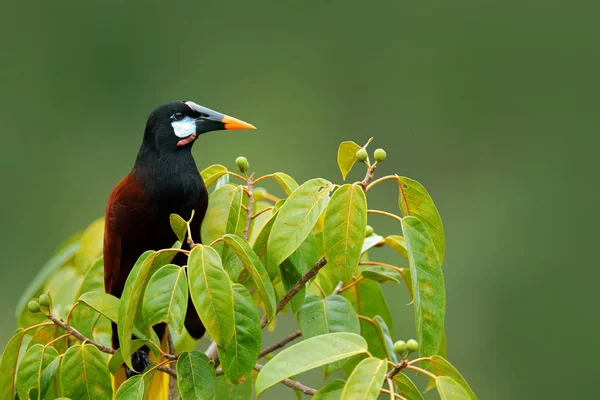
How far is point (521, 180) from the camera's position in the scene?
40.3 feet

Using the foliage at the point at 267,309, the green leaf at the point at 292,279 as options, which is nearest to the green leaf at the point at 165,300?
the foliage at the point at 267,309

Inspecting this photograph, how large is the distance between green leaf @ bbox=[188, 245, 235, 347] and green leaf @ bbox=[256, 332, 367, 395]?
0.55ft

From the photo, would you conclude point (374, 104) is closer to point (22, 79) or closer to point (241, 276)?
point (22, 79)

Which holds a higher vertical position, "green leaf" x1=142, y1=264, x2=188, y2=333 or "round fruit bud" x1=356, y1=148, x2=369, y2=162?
"round fruit bud" x1=356, y1=148, x2=369, y2=162

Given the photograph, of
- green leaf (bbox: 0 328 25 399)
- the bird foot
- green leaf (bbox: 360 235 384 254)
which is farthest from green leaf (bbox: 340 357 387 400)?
the bird foot

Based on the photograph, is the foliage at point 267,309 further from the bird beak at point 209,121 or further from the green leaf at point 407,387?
the bird beak at point 209,121

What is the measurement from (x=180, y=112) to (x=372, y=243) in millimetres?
725

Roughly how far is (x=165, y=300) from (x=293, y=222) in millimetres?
274

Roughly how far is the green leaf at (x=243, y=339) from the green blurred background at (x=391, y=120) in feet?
19.3

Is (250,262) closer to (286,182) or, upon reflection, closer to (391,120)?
(286,182)

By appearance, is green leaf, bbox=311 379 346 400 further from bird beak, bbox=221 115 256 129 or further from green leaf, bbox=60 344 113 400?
bird beak, bbox=221 115 256 129

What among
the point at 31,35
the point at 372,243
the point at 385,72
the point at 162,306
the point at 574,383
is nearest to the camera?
the point at 162,306

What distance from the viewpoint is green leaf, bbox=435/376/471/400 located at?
4.70ft

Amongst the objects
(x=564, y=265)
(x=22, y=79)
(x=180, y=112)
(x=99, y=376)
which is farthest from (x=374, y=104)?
(x=99, y=376)
